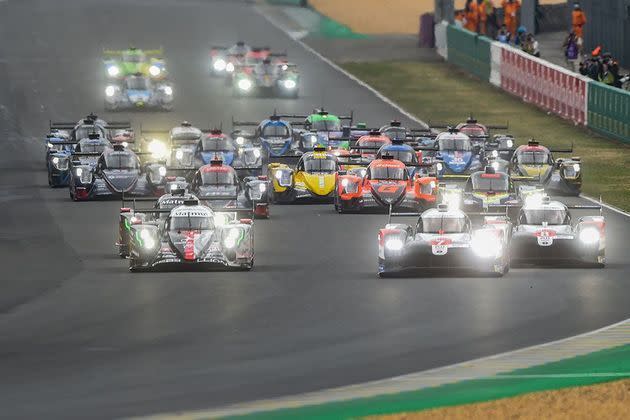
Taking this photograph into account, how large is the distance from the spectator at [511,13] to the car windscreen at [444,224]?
235ft

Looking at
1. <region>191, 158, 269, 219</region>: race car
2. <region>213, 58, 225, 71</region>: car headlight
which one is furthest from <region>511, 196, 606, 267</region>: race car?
<region>213, 58, 225, 71</region>: car headlight

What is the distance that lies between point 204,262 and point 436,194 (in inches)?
610

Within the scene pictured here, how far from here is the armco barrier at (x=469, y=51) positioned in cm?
10869

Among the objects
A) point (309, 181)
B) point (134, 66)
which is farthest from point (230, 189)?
point (134, 66)

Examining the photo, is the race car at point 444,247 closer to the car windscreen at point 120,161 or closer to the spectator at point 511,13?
the car windscreen at point 120,161

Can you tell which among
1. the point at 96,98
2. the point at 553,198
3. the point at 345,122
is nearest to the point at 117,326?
the point at 553,198

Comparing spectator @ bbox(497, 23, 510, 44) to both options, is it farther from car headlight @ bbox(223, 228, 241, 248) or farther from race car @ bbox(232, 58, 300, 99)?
car headlight @ bbox(223, 228, 241, 248)

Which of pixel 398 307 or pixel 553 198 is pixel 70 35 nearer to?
pixel 553 198

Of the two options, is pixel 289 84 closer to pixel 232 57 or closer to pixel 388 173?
pixel 232 57

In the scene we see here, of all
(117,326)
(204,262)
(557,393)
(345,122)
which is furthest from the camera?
(345,122)

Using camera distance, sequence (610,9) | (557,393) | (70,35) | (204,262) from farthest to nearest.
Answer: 1. (70,35)
2. (610,9)
3. (204,262)
4. (557,393)

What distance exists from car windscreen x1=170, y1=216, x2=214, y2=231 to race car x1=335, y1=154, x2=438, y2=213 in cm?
1361

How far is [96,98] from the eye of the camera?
105 metres

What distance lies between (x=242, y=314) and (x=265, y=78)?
58691 mm
